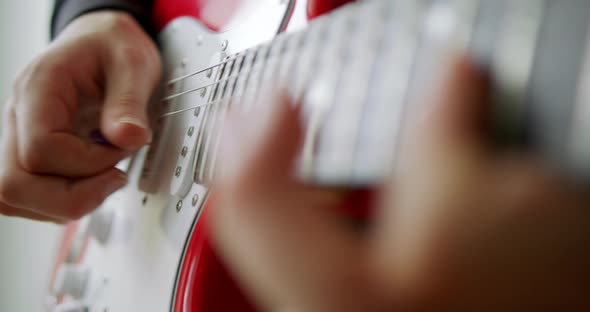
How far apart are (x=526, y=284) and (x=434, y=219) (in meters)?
0.03

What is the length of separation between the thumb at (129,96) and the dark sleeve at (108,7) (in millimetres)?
113

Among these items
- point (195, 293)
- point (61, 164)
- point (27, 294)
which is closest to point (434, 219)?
point (195, 293)

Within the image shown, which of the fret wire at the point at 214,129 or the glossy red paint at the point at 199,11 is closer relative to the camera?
the fret wire at the point at 214,129

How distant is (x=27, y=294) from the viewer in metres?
1.27

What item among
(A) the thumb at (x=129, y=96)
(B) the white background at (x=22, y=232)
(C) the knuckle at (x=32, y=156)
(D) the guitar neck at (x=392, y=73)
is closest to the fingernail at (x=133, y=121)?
(A) the thumb at (x=129, y=96)

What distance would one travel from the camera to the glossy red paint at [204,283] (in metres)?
0.44

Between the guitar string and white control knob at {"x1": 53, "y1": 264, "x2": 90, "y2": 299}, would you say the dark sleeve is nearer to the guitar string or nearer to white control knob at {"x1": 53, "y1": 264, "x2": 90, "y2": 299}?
the guitar string

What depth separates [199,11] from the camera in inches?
22.8

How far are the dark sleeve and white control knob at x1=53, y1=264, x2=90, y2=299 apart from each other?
1.14 ft

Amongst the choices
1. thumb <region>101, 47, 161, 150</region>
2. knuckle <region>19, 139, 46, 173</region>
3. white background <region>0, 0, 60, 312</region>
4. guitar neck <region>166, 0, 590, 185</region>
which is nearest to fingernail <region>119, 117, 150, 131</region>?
thumb <region>101, 47, 161, 150</region>

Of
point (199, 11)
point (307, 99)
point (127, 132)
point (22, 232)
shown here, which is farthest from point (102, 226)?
point (22, 232)

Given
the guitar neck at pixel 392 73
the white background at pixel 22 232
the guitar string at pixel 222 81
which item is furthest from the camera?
the white background at pixel 22 232

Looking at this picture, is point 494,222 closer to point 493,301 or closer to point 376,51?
point 493,301

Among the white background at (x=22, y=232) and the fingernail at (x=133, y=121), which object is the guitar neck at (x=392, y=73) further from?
the white background at (x=22, y=232)
